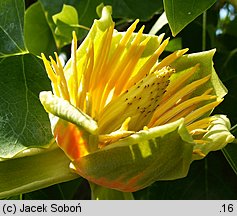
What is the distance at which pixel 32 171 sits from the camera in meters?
1.10

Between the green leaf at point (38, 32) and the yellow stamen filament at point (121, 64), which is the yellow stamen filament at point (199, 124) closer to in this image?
the yellow stamen filament at point (121, 64)

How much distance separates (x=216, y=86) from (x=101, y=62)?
0.68 feet

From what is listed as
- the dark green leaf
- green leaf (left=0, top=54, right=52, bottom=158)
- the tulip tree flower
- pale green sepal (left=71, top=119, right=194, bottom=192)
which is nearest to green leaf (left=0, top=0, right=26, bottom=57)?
green leaf (left=0, top=54, right=52, bottom=158)

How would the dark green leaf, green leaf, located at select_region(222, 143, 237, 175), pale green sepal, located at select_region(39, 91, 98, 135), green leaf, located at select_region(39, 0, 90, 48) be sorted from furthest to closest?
1. the dark green leaf
2. green leaf, located at select_region(39, 0, 90, 48)
3. green leaf, located at select_region(222, 143, 237, 175)
4. pale green sepal, located at select_region(39, 91, 98, 135)

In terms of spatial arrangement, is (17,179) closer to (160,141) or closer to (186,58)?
(160,141)

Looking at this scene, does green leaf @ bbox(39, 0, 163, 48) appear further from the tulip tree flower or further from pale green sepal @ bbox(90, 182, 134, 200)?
pale green sepal @ bbox(90, 182, 134, 200)

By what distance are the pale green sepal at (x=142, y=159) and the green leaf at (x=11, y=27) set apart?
0.27 metres

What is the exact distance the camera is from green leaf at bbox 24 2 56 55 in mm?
1628

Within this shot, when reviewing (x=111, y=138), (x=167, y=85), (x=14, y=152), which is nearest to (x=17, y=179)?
(x=14, y=152)

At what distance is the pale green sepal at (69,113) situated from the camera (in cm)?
98

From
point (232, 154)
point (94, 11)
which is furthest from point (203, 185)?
point (94, 11)

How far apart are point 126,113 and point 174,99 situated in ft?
0.28

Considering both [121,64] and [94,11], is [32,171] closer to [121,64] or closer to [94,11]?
[121,64]

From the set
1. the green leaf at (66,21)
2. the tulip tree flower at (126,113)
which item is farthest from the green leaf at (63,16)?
the tulip tree flower at (126,113)
